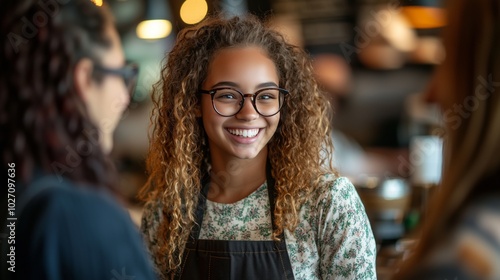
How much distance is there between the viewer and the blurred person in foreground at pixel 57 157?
77 cm

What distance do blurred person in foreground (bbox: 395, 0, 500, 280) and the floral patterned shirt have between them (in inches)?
30.2

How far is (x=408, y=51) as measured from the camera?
4.30m

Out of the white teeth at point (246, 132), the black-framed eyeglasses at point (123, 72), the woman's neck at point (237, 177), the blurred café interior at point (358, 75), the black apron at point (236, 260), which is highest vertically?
the blurred café interior at point (358, 75)

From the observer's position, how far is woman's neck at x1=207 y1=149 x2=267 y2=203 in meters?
1.56

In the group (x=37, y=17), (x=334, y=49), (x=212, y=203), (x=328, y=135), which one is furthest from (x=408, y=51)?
(x=37, y=17)

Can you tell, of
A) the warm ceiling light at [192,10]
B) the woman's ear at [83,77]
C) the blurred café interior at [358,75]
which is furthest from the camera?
the warm ceiling light at [192,10]

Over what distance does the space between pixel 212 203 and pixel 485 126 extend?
40.4 inches

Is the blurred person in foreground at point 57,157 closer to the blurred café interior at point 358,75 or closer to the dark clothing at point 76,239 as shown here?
the dark clothing at point 76,239

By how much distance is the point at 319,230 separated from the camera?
143 cm

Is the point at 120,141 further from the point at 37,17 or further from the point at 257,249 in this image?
the point at 37,17

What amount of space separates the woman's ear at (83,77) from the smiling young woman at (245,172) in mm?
556

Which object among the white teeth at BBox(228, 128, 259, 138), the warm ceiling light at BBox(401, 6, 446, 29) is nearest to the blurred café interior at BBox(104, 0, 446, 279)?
the warm ceiling light at BBox(401, 6, 446, 29)

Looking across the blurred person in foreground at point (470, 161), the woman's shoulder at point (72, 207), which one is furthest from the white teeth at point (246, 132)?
the blurred person in foreground at point (470, 161)

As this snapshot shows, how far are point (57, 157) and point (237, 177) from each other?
72 centimetres
